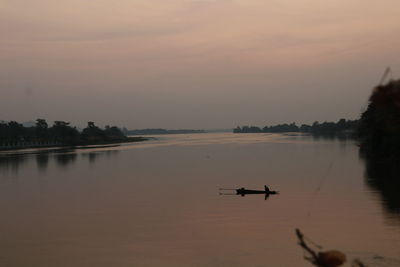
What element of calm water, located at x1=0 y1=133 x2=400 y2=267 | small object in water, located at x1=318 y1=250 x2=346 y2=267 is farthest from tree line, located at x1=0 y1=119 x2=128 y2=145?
small object in water, located at x1=318 y1=250 x2=346 y2=267

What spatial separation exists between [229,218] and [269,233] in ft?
16.2

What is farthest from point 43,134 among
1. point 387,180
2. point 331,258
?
point 331,258

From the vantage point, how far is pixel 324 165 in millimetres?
68500

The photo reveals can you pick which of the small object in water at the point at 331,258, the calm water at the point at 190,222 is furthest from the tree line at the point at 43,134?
the small object in water at the point at 331,258

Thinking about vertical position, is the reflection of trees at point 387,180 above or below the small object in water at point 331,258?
below

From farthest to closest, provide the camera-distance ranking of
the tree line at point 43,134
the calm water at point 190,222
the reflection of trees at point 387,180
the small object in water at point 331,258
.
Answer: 1. the tree line at point 43,134
2. the reflection of trees at point 387,180
3. the calm water at point 190,222
4. the small object in water at point 331,258

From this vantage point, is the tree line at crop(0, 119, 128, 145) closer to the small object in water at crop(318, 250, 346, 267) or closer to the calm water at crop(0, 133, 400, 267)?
the calm water at crop(0, 133, 400, 267)

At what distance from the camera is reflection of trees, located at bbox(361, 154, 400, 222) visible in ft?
112

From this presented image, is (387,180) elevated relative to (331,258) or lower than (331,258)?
lower

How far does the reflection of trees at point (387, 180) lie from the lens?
112ft

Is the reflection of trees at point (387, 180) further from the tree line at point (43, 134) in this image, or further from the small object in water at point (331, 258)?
the tree line at point (43, 134)

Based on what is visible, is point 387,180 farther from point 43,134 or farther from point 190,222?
point 43,134

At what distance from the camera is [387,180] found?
46.5 m

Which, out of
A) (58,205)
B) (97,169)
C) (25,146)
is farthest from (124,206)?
(25,146)
